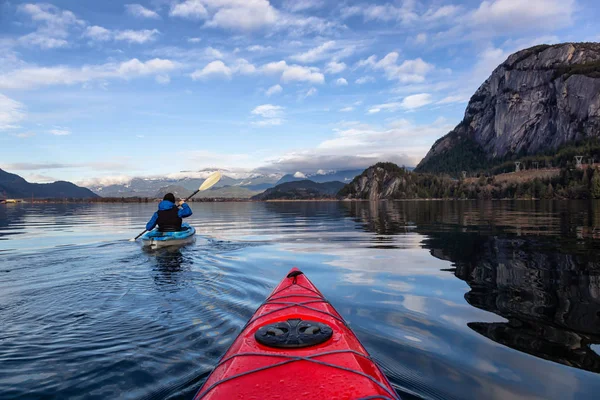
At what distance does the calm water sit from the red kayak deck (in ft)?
4.67

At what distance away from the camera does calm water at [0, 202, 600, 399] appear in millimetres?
5938

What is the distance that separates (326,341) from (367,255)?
13.6 metres

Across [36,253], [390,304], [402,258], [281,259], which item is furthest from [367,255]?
[36,253]

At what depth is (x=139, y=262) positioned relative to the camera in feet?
54.1

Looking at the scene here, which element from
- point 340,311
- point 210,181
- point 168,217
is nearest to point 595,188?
point 210,181

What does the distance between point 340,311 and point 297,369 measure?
540cm

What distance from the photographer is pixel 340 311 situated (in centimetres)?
958

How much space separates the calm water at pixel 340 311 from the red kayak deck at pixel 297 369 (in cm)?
142

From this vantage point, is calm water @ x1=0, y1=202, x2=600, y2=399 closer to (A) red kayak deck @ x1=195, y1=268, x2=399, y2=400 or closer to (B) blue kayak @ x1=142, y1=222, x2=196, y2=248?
(B) blue kayak @ x1=142, y1=222, x2=196, y2=248

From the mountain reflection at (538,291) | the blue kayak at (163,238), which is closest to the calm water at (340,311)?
the mountain reflection at (538,291)

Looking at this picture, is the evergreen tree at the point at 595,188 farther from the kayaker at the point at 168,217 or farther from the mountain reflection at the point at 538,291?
the kayaker at the point at 168,217

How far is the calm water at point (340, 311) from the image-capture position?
5.94 metres

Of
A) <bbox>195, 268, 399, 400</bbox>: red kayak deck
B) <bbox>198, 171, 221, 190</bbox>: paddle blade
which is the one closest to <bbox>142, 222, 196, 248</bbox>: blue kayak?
<bbox>198, 171, 221, 190</bbox>: paddle blade

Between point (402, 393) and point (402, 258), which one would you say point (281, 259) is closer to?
point (402, 258)
